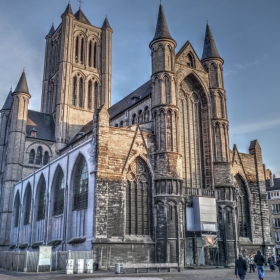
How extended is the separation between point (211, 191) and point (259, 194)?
6.56 m

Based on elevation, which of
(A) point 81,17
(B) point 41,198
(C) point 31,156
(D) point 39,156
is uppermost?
(A) point 81,17

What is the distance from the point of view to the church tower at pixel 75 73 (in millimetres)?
51500

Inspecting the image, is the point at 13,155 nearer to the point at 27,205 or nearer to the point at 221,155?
the point at 27,205

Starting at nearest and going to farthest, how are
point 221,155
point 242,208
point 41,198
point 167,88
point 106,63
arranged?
point 167,88 → point 221,155 → point 242,208 → point 41,198 → point 106,63

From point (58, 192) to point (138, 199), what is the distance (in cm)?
932

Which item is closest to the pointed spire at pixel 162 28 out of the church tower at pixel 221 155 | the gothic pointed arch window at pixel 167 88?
the gothic pointed arch window at pixel 167 88

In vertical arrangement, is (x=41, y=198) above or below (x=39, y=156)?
below

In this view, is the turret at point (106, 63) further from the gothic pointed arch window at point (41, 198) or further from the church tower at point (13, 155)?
the gothic pointed arch window at point (41, 198)

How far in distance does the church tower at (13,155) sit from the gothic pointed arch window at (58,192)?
11114 millimetres

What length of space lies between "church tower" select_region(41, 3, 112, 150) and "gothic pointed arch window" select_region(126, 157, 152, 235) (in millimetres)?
21728

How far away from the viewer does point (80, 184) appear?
29625 millimetres

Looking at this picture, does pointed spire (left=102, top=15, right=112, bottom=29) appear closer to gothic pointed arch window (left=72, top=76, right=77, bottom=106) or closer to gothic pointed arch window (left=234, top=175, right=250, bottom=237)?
gothic pointed arch window (left=72, top=76, right=77, bottom=106)

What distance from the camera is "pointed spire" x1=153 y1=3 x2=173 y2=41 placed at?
3275 centimetres

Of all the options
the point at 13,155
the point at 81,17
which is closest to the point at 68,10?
the point at 81,17
